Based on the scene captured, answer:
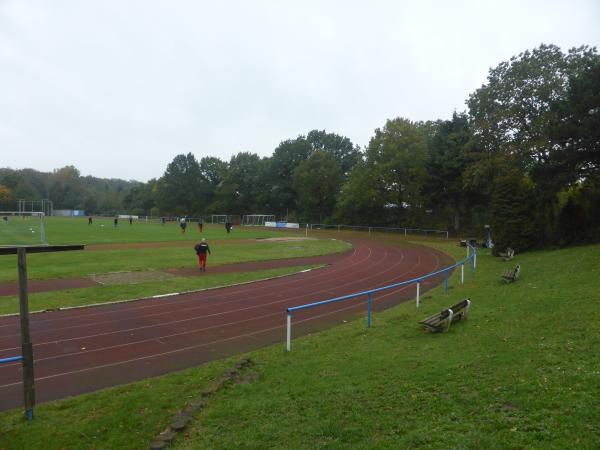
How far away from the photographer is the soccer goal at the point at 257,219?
79.3m

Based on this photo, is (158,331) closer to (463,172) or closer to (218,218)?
(463,172)

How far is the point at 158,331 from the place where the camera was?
1162cm

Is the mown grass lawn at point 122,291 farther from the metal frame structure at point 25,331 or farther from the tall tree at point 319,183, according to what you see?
the tall tree at point 319,183

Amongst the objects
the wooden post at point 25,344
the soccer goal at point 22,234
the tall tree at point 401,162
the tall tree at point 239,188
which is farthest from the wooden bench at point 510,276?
the tall tree at point 239,188

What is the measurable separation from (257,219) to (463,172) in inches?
1851

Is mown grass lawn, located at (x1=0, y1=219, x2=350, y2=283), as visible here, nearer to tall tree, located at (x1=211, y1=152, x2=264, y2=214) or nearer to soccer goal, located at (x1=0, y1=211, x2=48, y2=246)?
soccer goal, located at (x1=0, y1=211, x2=48, y2=246)

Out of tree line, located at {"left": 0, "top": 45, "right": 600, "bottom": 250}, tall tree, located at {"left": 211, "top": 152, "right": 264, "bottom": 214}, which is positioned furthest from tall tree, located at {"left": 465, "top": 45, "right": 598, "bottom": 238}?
tall tree, located at {"left": 211, "top": 152, "right": 264, "bottom": 214}

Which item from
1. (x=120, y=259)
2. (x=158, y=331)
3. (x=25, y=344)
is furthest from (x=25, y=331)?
(x=120, y=259)

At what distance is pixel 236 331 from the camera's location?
11.9 metres

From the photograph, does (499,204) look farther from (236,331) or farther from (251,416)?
(251,416)

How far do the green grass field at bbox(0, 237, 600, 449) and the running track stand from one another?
1.06 metres

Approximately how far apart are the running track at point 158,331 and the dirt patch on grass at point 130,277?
415 centimetres

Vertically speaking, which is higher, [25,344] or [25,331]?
[25,331]

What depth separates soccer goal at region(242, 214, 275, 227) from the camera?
260 ft
